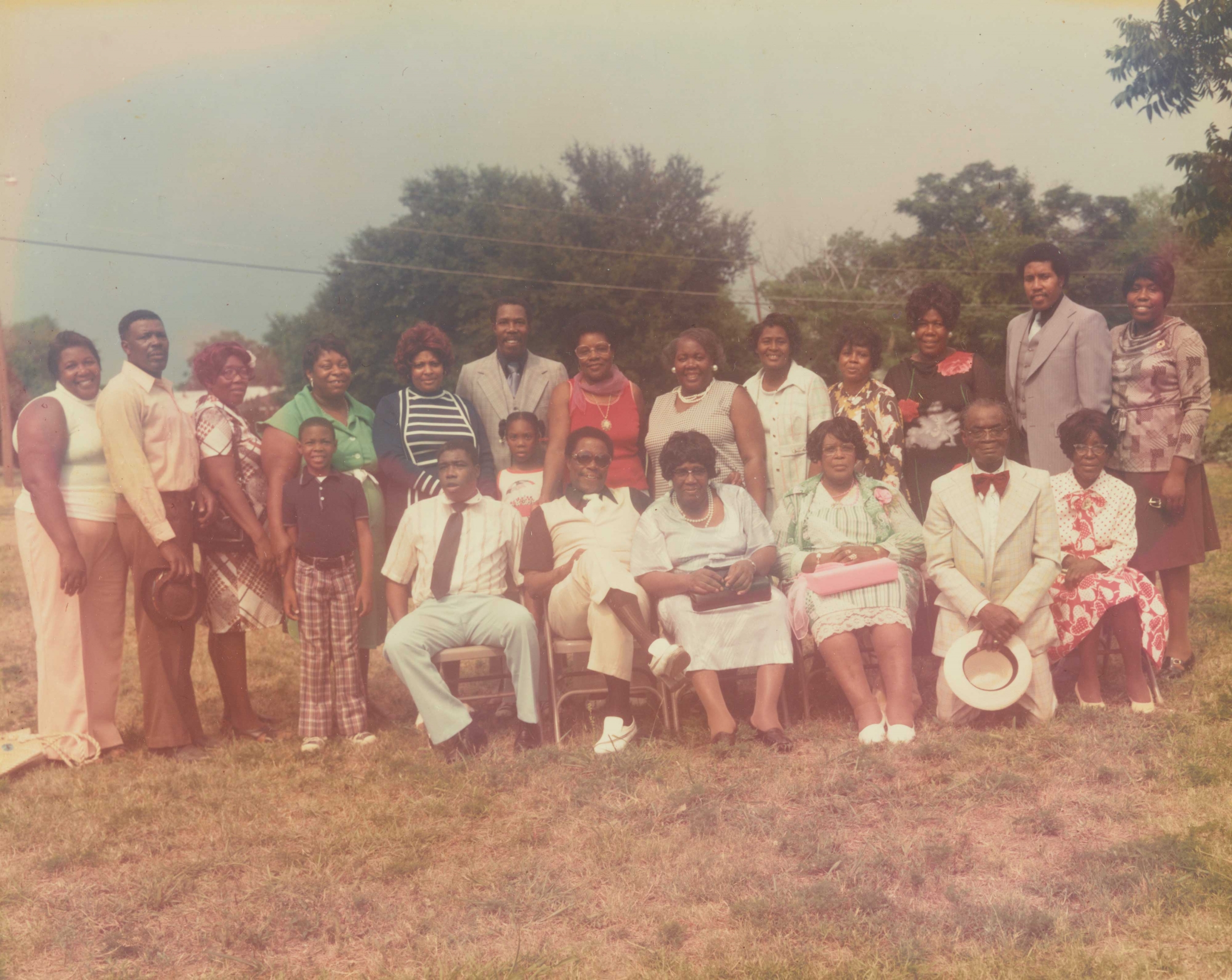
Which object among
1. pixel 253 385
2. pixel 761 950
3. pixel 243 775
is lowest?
pixel 761 950

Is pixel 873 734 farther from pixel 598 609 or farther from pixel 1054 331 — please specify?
pixel 1054 331

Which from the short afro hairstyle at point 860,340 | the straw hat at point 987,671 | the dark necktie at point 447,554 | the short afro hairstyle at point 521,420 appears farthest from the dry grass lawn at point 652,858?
the short afro hairstyle at point 860,340

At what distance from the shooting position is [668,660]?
4.93 metres

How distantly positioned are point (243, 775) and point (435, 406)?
2.08m

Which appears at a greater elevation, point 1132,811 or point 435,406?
point 435,406

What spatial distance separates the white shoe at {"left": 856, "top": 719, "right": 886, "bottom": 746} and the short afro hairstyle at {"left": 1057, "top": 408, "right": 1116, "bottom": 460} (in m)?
1.78

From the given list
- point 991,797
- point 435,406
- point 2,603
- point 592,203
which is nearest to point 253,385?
point 592,203

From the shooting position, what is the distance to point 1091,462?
550 cm

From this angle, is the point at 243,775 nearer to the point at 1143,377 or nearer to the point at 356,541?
the point at 356,541

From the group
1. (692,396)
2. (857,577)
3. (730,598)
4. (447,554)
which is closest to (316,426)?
(447,554)

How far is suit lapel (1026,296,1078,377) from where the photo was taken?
19.0 ft

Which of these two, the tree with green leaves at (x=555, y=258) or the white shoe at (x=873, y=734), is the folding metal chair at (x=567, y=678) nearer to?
the white shoe at (x=873, y=734)

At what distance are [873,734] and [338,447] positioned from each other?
9.90 feet

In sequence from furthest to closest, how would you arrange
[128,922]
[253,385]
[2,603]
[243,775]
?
1. [253,385]
2. [2,603]
3. [243,775]
4. [128,922]
